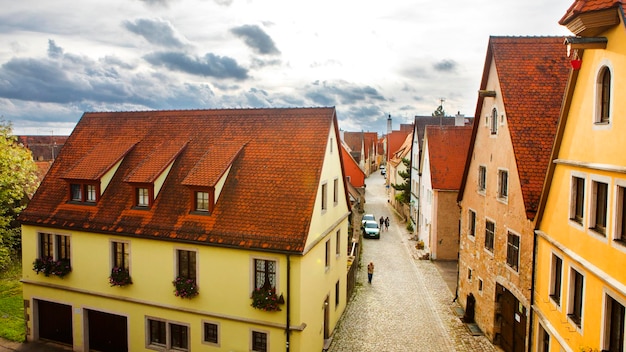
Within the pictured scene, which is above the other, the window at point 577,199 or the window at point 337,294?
the window at point 577,199

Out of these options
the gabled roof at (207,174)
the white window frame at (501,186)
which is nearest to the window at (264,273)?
the gabled roof at (207,174)

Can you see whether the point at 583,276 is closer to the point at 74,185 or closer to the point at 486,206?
the point at 486,206

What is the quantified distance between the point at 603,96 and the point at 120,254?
61.6ft

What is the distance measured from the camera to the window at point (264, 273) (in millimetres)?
15922

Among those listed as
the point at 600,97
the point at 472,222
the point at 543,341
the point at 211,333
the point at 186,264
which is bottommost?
the point at 211,333

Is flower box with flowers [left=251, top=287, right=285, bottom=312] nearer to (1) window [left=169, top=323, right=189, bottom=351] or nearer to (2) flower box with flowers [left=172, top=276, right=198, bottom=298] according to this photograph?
(2) flower box with flowers [left=172, top=276, right=198, bottom=298]

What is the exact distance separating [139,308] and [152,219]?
3.90m

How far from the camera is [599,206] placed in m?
11.4

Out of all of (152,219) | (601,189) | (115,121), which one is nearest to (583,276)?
(601,189)

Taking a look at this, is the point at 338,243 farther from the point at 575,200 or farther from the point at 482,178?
the point at 575,200

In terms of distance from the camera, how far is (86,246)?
1905 centimetres

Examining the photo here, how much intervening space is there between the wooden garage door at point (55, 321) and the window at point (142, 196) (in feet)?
21.1

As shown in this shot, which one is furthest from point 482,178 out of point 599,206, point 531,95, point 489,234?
point 599,206

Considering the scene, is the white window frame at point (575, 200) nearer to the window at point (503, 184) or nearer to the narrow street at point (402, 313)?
the window at point (503, 184)
